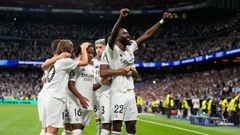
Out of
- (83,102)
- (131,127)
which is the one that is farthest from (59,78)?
(131,127)

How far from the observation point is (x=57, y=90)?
294 inches

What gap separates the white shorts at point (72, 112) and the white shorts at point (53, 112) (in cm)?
66

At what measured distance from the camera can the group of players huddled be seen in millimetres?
7465

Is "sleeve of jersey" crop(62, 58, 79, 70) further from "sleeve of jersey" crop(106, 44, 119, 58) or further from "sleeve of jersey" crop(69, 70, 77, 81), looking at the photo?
"sleeve of jersey" crop(106, 44, 119, 58)

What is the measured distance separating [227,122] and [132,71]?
2015 centimetres

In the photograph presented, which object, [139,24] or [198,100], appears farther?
[139,24]

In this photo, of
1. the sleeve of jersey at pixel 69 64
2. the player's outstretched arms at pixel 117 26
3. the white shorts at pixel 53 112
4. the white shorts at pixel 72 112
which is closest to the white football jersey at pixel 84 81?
the white shorts at pixel 72 112

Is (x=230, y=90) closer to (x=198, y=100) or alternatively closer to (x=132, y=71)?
(x=198, y=100)

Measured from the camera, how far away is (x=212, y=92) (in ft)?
130

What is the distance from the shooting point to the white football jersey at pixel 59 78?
748cm

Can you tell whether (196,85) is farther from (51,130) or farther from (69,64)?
(51,130)

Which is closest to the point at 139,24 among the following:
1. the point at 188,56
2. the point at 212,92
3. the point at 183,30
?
the point at 183,30

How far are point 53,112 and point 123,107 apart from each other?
1.31m

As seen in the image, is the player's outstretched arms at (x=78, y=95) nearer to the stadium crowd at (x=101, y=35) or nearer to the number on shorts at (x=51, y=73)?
the number on shorts at (x=51, y=73)
